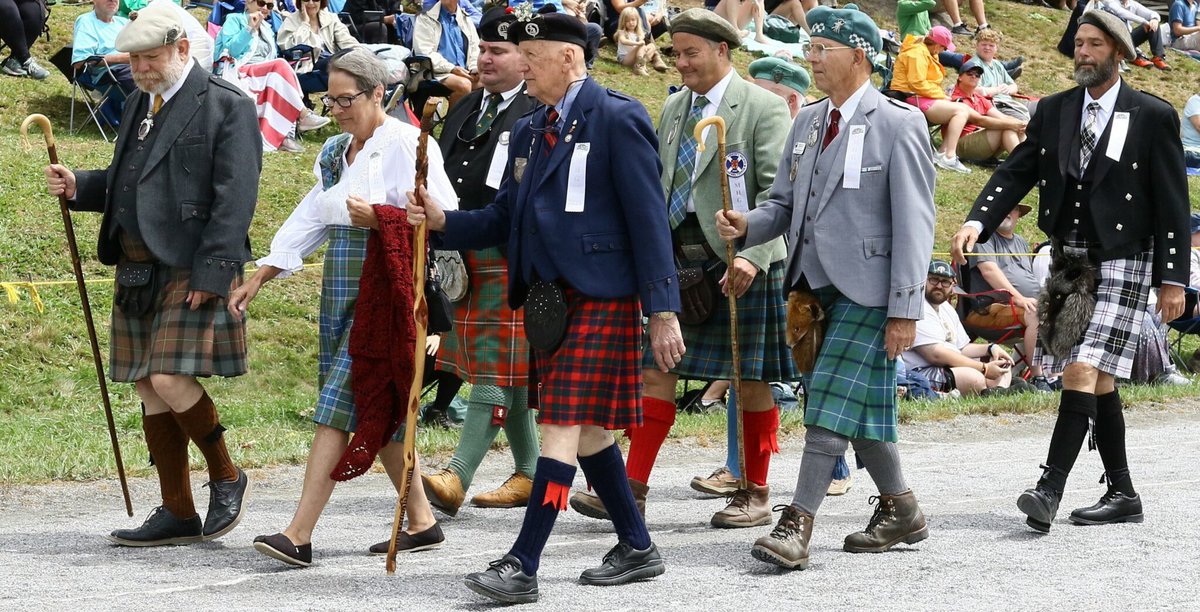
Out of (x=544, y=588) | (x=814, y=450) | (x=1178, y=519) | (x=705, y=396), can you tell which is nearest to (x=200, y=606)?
(x=544, y=588)

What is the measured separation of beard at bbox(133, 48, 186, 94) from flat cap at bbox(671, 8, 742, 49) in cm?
200

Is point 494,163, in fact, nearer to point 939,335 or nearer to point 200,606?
point 200,606

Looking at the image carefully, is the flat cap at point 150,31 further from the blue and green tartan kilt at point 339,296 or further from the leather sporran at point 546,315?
the leather sporran at point 546,315

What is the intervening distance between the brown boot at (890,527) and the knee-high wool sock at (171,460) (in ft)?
8.27

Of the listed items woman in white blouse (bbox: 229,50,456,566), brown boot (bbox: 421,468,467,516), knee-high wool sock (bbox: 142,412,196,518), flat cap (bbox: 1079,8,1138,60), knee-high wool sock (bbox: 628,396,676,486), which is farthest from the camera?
brown boot (bbox: 421,468,467,516)

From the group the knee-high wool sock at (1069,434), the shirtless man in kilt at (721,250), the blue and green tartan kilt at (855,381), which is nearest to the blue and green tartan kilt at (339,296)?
the shirtless man in kilt at (721,250)

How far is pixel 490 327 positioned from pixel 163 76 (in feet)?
5.48

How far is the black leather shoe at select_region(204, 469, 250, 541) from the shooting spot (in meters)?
6.01

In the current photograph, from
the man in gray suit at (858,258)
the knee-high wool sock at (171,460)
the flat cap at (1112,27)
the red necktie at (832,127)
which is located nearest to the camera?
the man in gray suit at (858,258)

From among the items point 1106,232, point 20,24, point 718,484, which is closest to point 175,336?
Result: point 718,484

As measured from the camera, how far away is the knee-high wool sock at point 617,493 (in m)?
5.22

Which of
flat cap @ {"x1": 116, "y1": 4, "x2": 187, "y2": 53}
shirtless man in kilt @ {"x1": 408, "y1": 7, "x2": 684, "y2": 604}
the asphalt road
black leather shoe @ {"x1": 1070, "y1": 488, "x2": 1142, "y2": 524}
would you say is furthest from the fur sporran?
flat cap @ {"x1": 116, "y1": 4, "x2": 187, "y2": 53}

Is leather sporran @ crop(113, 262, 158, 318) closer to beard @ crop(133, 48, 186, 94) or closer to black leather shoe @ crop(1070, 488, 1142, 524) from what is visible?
beard @ crop(133, 48, 186, 94)

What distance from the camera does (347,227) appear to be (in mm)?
5816
